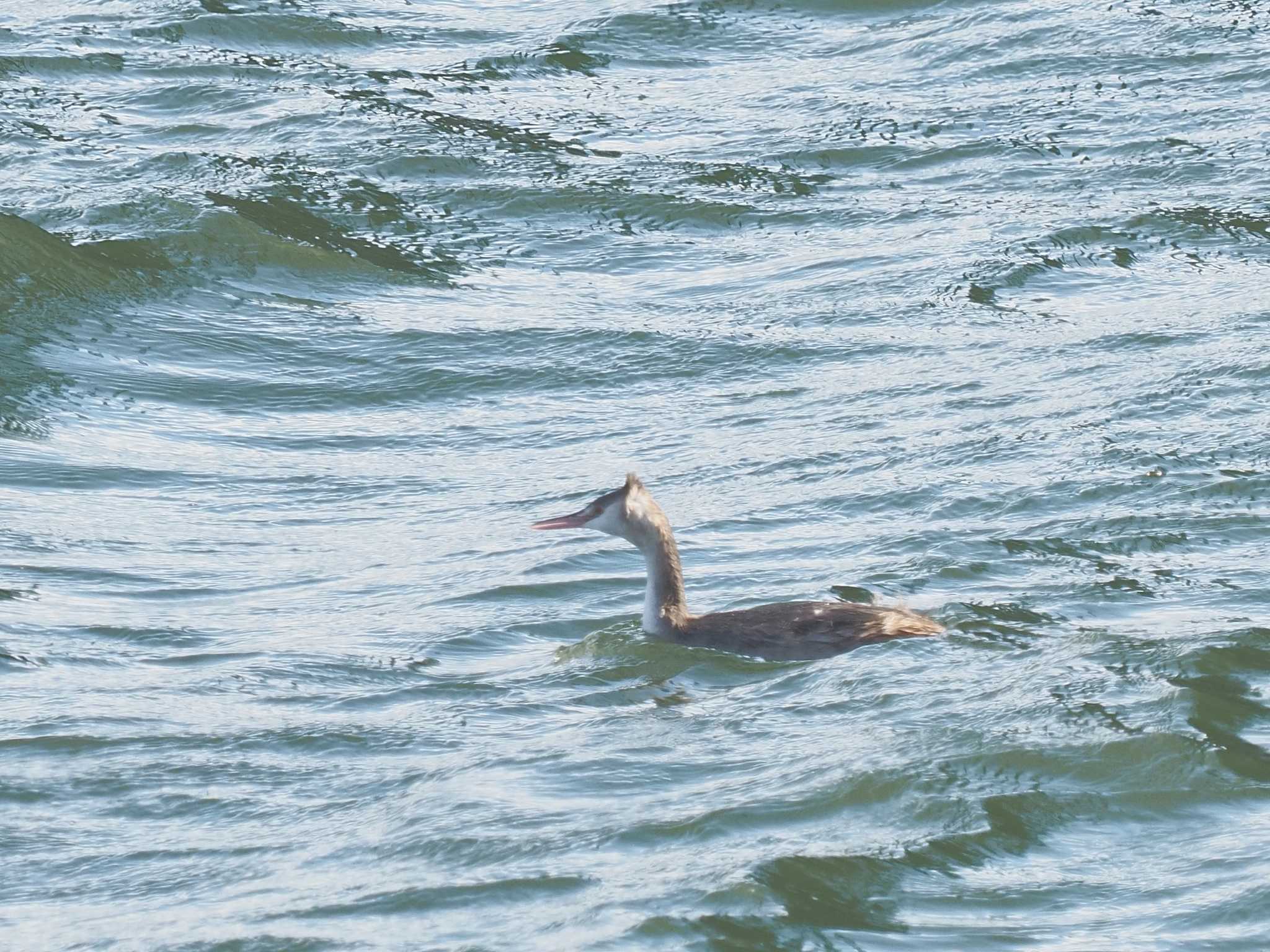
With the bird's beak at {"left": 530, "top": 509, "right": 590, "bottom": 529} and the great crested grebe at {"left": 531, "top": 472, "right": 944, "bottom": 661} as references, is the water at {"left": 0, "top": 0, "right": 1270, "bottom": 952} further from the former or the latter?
the bird's beak at {"left": 530, "top": 509, "right": 590, "bottom": 529}

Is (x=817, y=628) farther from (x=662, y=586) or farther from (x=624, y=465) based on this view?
(x=624, y=465)

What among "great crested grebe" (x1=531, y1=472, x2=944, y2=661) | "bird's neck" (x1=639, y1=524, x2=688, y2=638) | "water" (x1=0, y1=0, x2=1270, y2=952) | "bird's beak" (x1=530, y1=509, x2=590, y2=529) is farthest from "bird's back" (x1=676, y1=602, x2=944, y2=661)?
"bird's beak" (x1=530, y1=509, x2=590, y2=529)

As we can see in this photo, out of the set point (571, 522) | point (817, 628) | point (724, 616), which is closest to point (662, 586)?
point (724, 616)

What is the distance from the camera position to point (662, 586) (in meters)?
8.36

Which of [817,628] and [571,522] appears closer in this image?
[817,628]

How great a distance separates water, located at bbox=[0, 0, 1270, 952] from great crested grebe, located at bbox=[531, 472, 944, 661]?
0.13 metres

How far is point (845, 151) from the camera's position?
48.0ft

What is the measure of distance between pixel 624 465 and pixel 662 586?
82.9 inches

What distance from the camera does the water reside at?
5977 mm

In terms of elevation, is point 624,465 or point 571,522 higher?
point 571,522

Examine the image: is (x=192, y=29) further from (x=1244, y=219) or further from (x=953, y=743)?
(x=953, y=743)

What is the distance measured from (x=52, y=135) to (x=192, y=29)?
2.36 m

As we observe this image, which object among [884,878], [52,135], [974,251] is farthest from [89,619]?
[52,135]

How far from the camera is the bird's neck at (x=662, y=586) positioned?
827 centimetres
